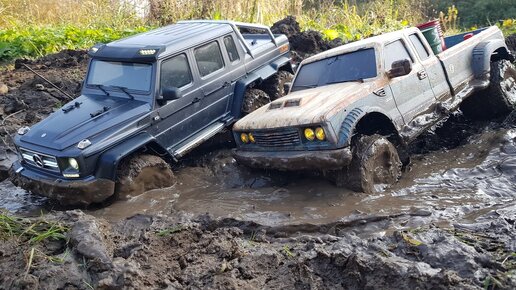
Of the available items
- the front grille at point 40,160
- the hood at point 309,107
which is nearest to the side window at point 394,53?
the hood at point 309,107

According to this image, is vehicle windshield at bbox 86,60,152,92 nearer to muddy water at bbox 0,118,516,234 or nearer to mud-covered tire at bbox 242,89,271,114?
muddy water at bbox 0,118,516,234

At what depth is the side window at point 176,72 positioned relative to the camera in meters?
6.88

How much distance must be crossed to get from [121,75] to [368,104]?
10.3 ft

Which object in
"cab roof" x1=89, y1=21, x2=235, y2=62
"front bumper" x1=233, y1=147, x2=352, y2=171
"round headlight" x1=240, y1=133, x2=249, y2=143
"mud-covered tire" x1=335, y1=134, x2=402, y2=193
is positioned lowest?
"mud-covered tire" x1=335, y1=134, x2=402, y2=193

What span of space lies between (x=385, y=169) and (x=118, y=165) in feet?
10.0

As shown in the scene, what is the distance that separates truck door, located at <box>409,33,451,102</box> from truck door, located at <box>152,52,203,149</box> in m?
2.92

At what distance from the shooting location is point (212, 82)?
7.47 metres

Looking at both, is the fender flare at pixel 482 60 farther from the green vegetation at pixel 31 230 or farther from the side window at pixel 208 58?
the green vegetation at pixel 31 230

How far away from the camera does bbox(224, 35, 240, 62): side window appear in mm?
7867

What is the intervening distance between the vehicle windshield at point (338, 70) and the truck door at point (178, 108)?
1357 millimetres

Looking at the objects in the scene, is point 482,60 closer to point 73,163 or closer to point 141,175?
point 141,175

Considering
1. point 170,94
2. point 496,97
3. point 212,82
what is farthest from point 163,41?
point 496,97

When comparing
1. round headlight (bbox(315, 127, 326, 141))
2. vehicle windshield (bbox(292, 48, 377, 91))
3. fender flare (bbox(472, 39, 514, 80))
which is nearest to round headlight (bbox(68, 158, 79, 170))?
round headlight (bbox(315, 127, 326, 141))

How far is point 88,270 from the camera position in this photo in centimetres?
407
